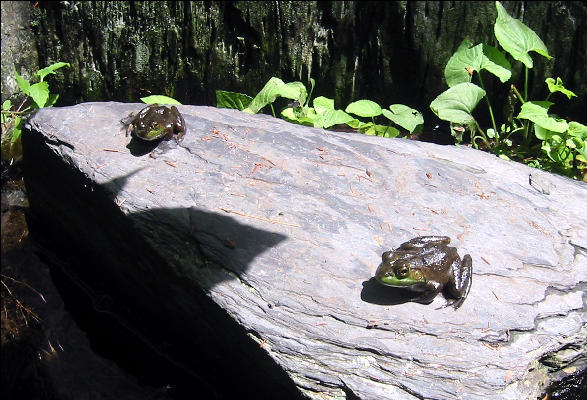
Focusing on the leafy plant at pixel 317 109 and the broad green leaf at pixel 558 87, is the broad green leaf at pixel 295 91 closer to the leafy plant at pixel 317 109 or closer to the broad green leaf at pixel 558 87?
the leafy plant at pixel 317 109

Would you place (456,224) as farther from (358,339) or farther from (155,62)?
(155,62)

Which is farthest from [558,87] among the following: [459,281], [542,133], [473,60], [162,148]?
[162,148]

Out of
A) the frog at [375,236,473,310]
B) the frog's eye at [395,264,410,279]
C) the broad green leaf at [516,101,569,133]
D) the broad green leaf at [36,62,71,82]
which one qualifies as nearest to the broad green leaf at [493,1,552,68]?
the broad green leaf at [516,101,569,133]

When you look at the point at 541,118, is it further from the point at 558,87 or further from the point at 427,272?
the point at 427,272

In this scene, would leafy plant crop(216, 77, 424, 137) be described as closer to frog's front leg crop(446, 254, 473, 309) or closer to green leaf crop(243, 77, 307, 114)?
green leaf crop(243, 77, 307, 114)

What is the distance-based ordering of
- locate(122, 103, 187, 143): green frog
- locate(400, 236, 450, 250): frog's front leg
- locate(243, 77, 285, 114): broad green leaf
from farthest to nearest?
locate(243, 77, 285, 114): broad green leaf
locate(122, 103, 187, 143): green frog
locate(400, 236, 450, 250): frog's front leg

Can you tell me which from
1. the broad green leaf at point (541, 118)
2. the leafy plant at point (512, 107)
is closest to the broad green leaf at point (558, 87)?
the leafy plant at point (512, 107)
